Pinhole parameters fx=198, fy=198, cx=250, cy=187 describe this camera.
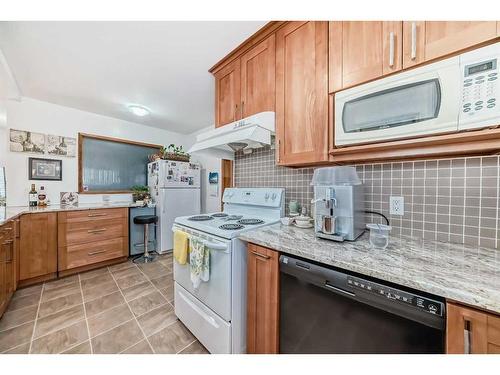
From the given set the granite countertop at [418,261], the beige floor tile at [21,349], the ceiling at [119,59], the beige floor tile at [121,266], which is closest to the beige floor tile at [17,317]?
the beige floor tile at [21,349]

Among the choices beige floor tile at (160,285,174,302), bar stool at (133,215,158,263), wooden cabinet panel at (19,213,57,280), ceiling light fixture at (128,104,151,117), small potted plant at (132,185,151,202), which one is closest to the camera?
beige floor tile at (160,285,174,302)

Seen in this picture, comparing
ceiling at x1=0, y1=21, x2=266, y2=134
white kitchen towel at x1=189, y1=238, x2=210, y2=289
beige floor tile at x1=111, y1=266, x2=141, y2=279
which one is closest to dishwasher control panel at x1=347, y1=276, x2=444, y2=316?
white kitchen towel at x1=189, y1=238, x2=210, y2=289

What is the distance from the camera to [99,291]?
220 cm

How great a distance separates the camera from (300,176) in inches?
67.9

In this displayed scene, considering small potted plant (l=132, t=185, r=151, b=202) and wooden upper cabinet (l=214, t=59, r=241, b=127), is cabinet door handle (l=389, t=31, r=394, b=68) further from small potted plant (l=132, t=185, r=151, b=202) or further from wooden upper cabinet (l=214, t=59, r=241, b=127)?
small potted plant (l=132, t=185, r=151, b=202)

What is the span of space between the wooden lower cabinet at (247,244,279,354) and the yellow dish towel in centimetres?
57

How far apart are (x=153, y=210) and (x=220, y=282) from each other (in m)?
2.55

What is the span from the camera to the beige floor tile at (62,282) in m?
2.29

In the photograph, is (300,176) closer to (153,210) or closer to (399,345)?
(399,345)

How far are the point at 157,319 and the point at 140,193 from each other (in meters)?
2.29

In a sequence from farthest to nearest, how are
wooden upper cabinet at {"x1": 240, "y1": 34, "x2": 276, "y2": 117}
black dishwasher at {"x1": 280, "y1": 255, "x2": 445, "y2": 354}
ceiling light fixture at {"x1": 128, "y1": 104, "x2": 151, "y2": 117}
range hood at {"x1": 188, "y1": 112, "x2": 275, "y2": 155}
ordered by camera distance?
ceiling light fixture at {"x1": 128, "y1": 104, "x2": 151, "y2": 117} < wooden upper cabinet at {"x1": 240, "y1": 34, "x2": 276, "y2": 117} < range hood at {"x1": 188, "y1": 112, "x2": 275, "y2": 155} < black dishwasher at {"x1": 280, "y1": 255, "x2": 445, "y2": 354}

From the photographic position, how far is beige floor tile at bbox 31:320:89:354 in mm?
1398

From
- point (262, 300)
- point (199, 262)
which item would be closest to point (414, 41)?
point (262, 300)

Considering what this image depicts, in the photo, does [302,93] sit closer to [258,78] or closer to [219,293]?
[258,78]
